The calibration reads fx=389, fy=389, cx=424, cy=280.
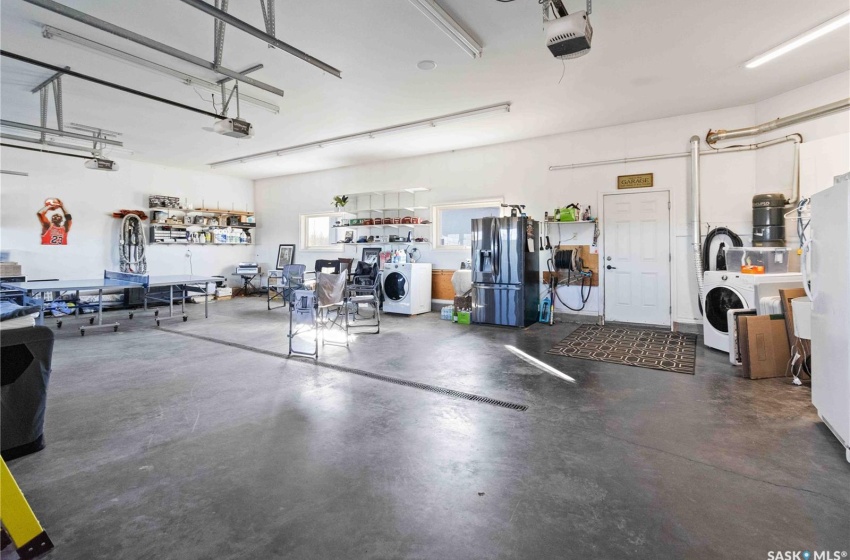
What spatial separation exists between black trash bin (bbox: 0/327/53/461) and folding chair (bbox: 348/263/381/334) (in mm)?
3482

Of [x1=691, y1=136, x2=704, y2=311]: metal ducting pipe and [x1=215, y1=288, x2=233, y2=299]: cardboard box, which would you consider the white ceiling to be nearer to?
[x1=691, y1=136, x2=704, y2=311]: metal ducting pipe

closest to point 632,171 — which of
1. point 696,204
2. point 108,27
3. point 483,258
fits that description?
point 696,204

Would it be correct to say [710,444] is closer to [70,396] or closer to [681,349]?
[681,349]

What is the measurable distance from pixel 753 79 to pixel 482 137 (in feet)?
→ 12.2

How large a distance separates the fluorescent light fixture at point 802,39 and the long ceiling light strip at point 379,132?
2.73 meters

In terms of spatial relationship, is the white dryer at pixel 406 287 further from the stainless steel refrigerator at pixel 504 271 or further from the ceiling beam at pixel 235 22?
the ceiling beam at pixel 235 22

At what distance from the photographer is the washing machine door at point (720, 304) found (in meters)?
4.43

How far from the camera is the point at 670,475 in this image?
209 centimetres

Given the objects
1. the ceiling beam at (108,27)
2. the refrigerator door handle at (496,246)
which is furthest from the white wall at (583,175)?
the ceiling beam at (108,27)

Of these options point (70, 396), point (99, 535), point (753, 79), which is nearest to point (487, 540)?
point (99, 535)

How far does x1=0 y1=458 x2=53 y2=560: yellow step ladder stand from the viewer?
1526mm

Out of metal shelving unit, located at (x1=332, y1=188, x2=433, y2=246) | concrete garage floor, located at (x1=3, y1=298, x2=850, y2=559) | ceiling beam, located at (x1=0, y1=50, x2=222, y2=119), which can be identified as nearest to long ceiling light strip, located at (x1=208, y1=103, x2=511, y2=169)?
metal shelving unit, located at (x1=332, y1=188, x2=433, y2=246)

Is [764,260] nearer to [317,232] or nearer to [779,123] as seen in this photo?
[779,123]

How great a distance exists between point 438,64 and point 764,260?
4432mm
